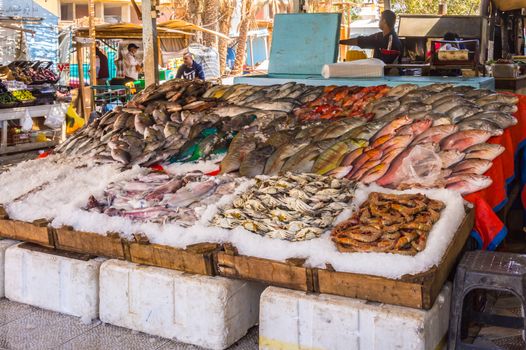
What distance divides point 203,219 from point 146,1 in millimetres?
4670

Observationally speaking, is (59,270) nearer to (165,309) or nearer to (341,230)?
(165,309)

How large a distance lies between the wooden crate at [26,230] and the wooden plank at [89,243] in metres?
0.08

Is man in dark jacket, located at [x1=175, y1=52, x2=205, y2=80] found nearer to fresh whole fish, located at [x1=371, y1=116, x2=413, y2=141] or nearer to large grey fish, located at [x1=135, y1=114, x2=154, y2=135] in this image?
large grey fish, located at [x1=135, y1=114, x2=154, y2=135]

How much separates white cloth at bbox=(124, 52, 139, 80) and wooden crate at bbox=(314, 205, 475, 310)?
14.5m

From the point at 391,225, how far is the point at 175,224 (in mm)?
1333

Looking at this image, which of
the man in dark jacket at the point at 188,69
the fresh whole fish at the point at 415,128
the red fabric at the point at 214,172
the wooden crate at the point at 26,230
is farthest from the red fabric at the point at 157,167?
the man in dark jacket at the point at 188,69

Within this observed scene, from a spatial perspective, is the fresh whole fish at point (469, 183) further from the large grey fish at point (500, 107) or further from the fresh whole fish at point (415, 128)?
the large grey fish at point (500, 107)

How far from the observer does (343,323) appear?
11.6ft

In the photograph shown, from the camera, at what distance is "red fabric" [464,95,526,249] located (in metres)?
4.22

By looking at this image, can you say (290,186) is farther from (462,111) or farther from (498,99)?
(498,99)

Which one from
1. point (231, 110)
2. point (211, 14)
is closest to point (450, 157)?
point (231, 110)

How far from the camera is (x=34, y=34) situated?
14.8 meters

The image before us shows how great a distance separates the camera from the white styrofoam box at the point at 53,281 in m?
4.38

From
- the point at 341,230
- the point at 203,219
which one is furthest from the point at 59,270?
the point at 341,230
